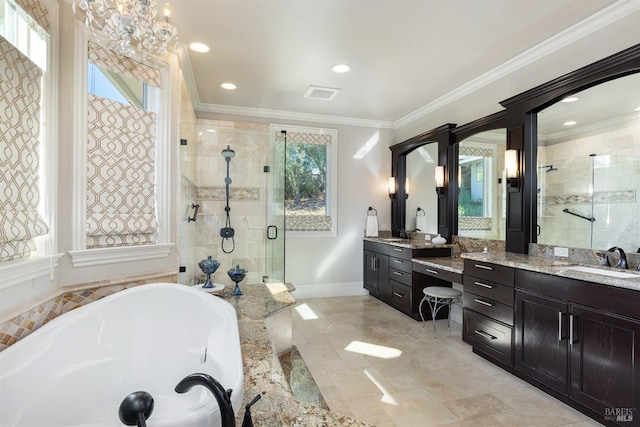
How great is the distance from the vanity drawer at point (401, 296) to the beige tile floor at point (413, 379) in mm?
231

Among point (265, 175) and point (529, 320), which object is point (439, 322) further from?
point (265, 175)

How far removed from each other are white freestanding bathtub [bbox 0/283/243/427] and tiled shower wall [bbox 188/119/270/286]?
6.67 feet

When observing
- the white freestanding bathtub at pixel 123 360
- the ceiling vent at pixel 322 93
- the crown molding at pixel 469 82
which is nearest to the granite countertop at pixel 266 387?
the white freestanding bathtub at pixel 123 360

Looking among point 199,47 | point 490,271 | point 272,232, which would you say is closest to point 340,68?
point 199,47

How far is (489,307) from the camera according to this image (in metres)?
2.70

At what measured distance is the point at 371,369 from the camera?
262cm

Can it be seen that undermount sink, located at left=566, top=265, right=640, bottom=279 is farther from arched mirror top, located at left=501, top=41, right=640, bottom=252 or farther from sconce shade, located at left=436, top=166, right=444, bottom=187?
sconce shade, located at left=436, top=166, right=444, bottom=187

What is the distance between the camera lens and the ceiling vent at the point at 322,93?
3.75 meters

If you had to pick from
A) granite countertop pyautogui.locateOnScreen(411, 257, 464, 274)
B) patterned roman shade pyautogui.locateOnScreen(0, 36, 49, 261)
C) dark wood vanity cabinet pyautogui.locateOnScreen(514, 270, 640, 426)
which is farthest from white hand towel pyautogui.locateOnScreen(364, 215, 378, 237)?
patterned roman shade pyautogui.locateOnScreen(0, 36, 49, 261)

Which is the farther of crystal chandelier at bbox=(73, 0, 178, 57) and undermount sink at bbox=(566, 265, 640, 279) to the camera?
undermount sink at bbox=(566, 265, 640, 279)

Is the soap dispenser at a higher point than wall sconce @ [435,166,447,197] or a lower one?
lower

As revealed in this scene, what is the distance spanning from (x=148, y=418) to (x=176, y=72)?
2609 mm

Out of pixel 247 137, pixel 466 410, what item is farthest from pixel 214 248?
pixel 466 410

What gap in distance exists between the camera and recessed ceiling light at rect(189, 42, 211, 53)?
2787 mm
